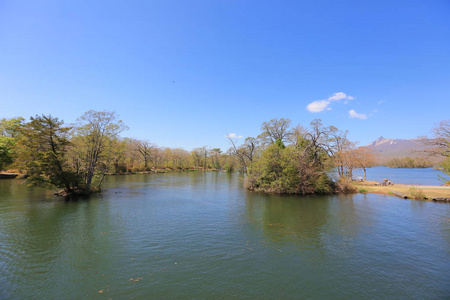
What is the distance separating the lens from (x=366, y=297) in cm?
768

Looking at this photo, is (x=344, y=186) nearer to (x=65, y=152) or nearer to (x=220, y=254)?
(x=220, y=254)

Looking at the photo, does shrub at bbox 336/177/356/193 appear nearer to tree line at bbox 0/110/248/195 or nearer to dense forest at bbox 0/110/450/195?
dense forest at bbox 0/110/450/195

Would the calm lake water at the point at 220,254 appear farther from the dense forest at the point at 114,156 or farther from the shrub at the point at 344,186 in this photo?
the shrub at the point at 344,186

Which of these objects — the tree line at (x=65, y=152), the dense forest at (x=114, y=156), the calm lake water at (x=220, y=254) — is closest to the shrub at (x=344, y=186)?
the dense forest at (x=114, y=156)

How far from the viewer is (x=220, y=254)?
36.0 feet

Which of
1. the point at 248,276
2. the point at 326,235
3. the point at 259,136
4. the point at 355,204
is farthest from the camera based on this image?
the point at 259,136

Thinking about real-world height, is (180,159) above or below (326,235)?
above

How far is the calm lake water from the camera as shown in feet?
26.1

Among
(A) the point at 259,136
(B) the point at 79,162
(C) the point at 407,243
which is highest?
(A) the point at 259,136

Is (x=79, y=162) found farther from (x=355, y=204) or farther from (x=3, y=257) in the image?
(x=355, y=204)

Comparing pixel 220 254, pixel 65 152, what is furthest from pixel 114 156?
pixel 220 254

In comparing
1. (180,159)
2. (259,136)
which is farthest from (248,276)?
(180,159)

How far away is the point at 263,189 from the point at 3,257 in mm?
29446

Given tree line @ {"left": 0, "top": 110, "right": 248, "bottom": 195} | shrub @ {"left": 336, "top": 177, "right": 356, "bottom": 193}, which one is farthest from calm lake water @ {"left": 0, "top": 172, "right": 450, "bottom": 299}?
shrub @ {"left": 336, "top": 177, "right": 356, "bottom": 193}
